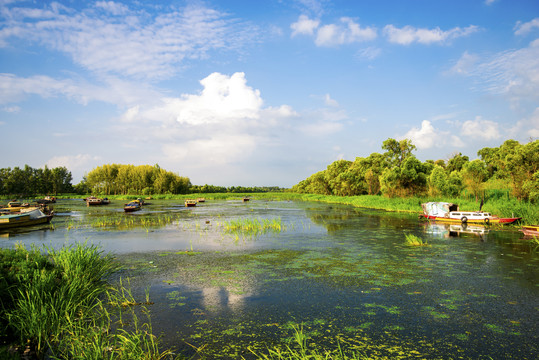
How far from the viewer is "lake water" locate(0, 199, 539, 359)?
6.75m

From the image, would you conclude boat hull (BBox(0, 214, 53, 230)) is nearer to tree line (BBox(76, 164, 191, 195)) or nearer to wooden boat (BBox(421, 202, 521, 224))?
wooden boat (BBox(421, 202, 521, 224))

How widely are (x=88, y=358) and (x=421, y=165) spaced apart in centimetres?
5170

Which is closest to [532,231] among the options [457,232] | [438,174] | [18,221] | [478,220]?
[457,232]

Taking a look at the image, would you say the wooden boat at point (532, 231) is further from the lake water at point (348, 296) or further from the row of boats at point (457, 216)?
the row of boats at point (457, 216)

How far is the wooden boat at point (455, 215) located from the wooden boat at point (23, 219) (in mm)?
40355

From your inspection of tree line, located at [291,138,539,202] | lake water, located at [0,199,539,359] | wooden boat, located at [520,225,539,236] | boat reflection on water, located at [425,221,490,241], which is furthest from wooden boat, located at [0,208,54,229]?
tree line, located at [291,138,539,202]

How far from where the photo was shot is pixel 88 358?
17.4ft

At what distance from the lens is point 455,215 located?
2916cm

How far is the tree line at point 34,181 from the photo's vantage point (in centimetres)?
11044

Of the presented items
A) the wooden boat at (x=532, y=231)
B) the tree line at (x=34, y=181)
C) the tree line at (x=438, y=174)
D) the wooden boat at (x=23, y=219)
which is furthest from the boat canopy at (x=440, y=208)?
the tree line at (x=34, y=181)

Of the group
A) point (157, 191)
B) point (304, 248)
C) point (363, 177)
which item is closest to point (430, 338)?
point (304, 248)

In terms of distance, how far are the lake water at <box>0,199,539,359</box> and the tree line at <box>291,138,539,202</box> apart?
1146 cm

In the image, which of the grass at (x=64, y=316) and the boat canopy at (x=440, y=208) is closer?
the grass at (x=64, y=316)

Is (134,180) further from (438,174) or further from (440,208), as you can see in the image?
(440,208)
